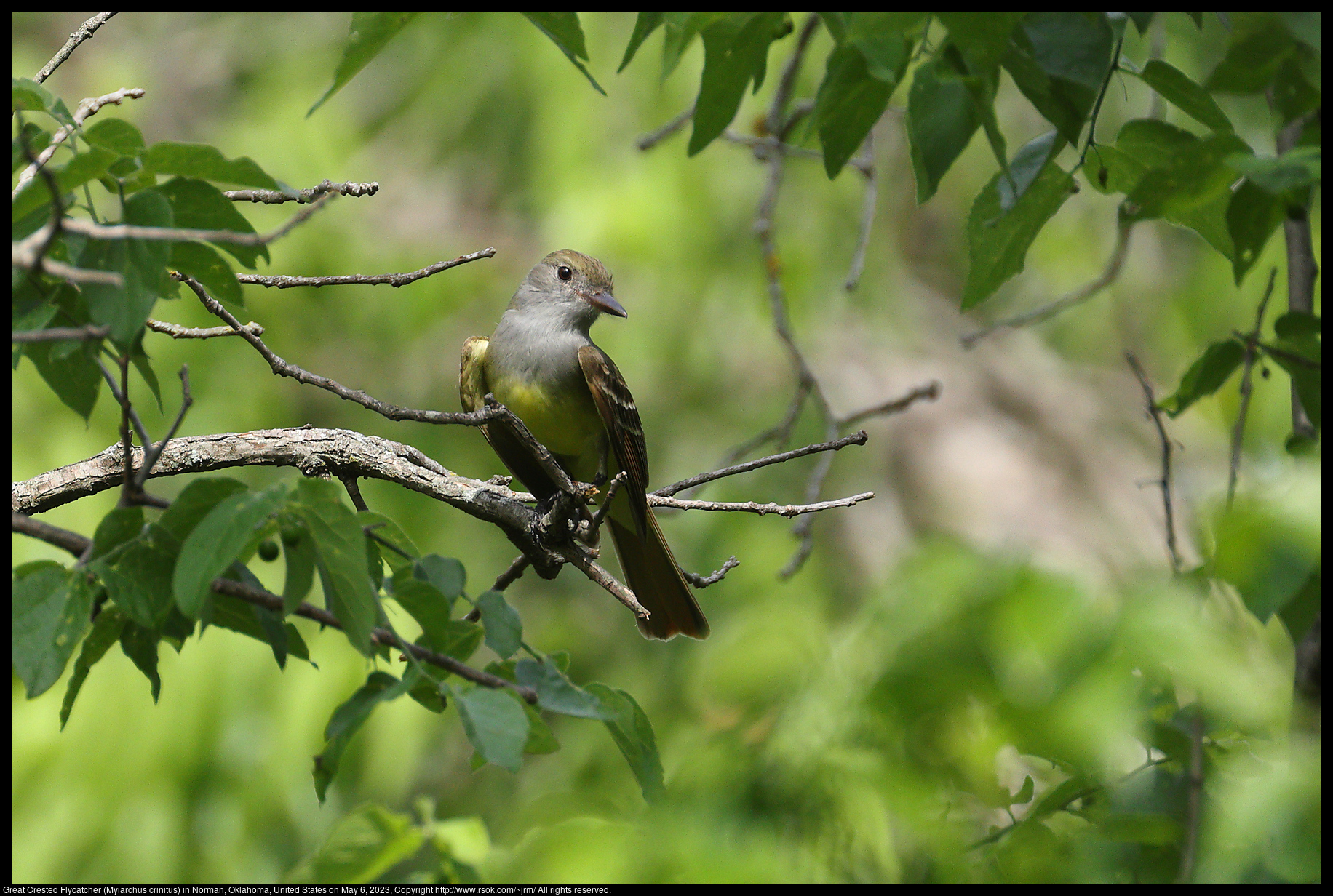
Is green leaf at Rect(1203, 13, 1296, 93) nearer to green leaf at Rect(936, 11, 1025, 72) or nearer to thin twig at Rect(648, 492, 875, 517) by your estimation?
green leaf at Rect(936, 11, 1025, 72)

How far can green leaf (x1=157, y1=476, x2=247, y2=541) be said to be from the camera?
1959mm

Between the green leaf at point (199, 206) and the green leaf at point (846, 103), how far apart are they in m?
1.33

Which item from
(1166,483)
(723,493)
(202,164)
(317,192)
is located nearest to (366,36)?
(317,192)

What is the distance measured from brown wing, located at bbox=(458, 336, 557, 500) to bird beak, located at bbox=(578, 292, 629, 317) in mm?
490

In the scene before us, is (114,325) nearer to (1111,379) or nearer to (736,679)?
(736,679)

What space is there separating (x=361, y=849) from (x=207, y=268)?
76.5 inches

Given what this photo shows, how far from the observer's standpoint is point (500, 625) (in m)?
2.19

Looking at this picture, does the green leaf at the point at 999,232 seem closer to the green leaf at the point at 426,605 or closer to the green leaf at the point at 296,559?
the green leaf at the point at 426,605

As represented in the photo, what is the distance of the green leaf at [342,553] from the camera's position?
1888 millimetres

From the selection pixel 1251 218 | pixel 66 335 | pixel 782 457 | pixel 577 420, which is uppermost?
pixel 66 335

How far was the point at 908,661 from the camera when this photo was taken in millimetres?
2309

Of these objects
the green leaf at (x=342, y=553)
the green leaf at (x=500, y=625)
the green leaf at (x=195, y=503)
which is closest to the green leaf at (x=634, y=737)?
the green leaf at (x=500, y=625)

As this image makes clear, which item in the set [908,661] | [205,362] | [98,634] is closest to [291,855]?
[205,362]

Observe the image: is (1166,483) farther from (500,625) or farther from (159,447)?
(159,447)
